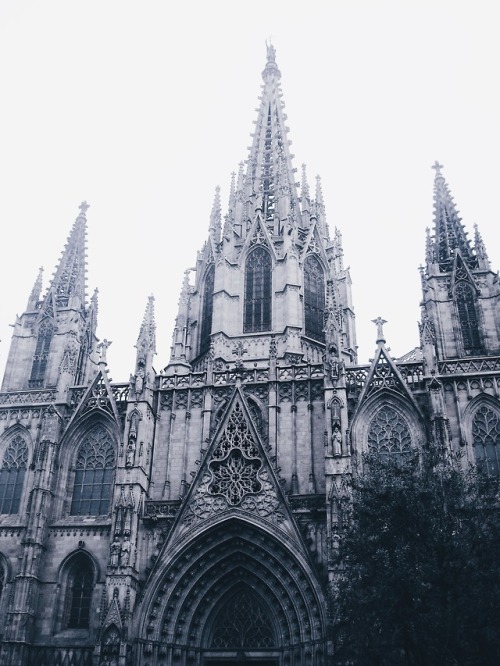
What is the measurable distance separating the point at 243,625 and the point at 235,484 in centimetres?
565

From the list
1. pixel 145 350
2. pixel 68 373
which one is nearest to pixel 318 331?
pixel 145 350

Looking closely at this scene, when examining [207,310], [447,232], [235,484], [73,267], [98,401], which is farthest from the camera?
[207,310]

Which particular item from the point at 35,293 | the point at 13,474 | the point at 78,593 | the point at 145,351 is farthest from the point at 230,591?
the point at 35,293

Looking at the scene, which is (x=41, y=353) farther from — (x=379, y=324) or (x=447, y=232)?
(x=447, y=232)

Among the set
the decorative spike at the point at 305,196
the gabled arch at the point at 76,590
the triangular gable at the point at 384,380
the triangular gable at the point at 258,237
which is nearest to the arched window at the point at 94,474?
the gabled arch at the point at 76,590

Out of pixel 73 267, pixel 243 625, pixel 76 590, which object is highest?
pixel 73 267

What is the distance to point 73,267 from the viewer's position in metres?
40.7

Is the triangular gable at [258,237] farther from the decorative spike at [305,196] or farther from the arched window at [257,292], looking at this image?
the decorative spike at [305,196]

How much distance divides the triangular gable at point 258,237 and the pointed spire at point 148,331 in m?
9.05

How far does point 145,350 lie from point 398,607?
58.0ft

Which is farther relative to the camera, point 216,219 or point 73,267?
point 216,219

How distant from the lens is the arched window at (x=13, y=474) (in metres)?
31.4

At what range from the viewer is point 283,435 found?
99.0 ft

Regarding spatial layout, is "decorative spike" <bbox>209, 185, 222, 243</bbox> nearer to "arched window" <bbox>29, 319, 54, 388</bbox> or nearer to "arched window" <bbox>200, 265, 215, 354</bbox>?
"arched window" <bbox>200, 265, 215, 354</bbox>
